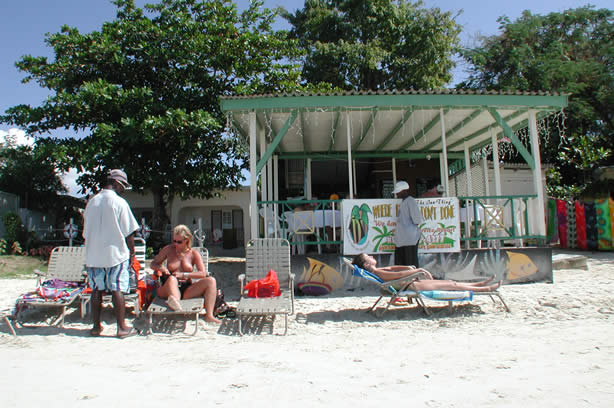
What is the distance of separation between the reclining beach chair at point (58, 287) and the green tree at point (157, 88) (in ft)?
18.0

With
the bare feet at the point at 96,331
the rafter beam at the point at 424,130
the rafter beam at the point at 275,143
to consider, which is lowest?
the bare feet at the point at 96,331

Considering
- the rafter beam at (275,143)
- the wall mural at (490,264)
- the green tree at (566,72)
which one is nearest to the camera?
the rafter beam at (275,143)

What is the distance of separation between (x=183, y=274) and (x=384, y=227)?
3508mm

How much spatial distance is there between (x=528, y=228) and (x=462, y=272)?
151 cm

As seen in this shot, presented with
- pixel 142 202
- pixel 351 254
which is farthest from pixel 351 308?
pixel 142 202

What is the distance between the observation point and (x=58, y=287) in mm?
5098

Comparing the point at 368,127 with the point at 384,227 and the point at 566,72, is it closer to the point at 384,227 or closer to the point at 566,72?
the point at 384,227

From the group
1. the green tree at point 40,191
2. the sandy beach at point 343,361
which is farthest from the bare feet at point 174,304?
the green tree at point 40,191

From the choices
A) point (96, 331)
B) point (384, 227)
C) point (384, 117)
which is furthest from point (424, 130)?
point (96, 331)

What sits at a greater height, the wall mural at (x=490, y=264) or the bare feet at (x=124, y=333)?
the wall mural at (x=490, y=264)

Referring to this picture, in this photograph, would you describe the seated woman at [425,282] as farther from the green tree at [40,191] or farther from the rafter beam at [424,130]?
the green tree at [40,191]

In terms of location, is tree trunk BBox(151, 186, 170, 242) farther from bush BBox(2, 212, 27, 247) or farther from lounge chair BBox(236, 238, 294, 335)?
lounge chair BBox(236, 238, 294, 335)

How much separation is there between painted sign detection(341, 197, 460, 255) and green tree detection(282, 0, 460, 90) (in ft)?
38.0

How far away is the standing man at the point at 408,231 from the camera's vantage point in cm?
634
